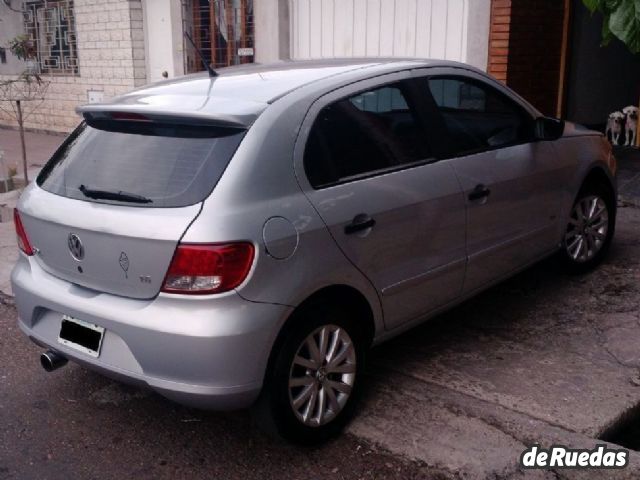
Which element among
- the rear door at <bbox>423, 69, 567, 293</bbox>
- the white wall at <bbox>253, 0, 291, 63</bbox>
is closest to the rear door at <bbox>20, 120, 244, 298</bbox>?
the rear door at <bbox>423, 69, 567, 293</bbox>

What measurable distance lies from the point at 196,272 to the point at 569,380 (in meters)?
2.16

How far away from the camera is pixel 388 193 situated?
3.61 meters

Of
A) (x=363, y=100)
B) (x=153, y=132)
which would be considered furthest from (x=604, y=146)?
(x=153, y=132)

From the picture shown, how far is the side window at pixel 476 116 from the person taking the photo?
4.17m

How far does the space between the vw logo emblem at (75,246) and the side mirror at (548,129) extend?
2897 millimetres

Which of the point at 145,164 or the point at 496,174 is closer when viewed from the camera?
the point at 145,164

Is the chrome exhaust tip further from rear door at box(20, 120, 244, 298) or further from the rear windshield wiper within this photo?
the rear windshield wiper

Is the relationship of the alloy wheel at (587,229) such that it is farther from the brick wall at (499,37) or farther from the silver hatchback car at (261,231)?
the brick wall at (499,37)

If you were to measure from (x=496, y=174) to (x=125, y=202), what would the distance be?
2176 mm

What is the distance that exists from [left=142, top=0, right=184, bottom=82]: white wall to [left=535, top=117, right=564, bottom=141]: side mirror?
851 cm

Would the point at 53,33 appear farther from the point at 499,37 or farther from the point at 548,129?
the point at 548,129

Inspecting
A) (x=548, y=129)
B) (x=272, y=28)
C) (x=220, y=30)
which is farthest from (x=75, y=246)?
(x=220, y=30)

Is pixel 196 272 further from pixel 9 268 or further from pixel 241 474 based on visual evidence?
pixel 9 268

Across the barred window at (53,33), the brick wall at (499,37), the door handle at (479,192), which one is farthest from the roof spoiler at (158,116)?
the barred window at (53,33)
